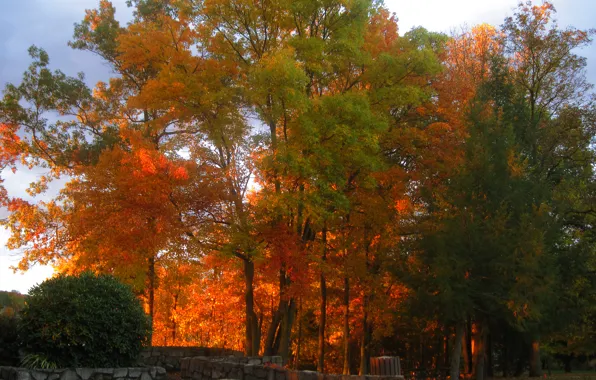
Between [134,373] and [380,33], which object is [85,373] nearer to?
[134,373]

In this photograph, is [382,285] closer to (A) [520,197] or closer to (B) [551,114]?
(A) [520,197]

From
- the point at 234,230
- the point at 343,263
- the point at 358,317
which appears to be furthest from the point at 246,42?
the point at 358,317

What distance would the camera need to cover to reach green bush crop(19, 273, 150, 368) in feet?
36.5

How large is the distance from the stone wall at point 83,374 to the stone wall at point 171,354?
5.14 metres

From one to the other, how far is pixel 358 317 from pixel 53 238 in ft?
42.3

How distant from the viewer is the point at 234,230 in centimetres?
1814

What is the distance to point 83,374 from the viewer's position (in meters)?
10.8

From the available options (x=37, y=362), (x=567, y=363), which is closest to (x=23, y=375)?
(x=37, y=362)

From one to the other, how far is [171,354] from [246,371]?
6584mm

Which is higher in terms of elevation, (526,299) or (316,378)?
(526,299)

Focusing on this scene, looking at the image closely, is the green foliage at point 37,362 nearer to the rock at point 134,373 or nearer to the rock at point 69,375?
the rock at point 69,375

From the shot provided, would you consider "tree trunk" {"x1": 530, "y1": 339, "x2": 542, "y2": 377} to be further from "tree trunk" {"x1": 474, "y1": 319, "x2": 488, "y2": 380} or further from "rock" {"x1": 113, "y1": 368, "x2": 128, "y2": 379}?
"rock" {"x1": 113, "y1": 368, "x2": 128, "y2": 379}

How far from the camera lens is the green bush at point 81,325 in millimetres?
11117

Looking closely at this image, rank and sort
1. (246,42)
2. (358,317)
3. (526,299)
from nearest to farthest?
1. (526,299)
2. (246,42)
3. (358,317)
